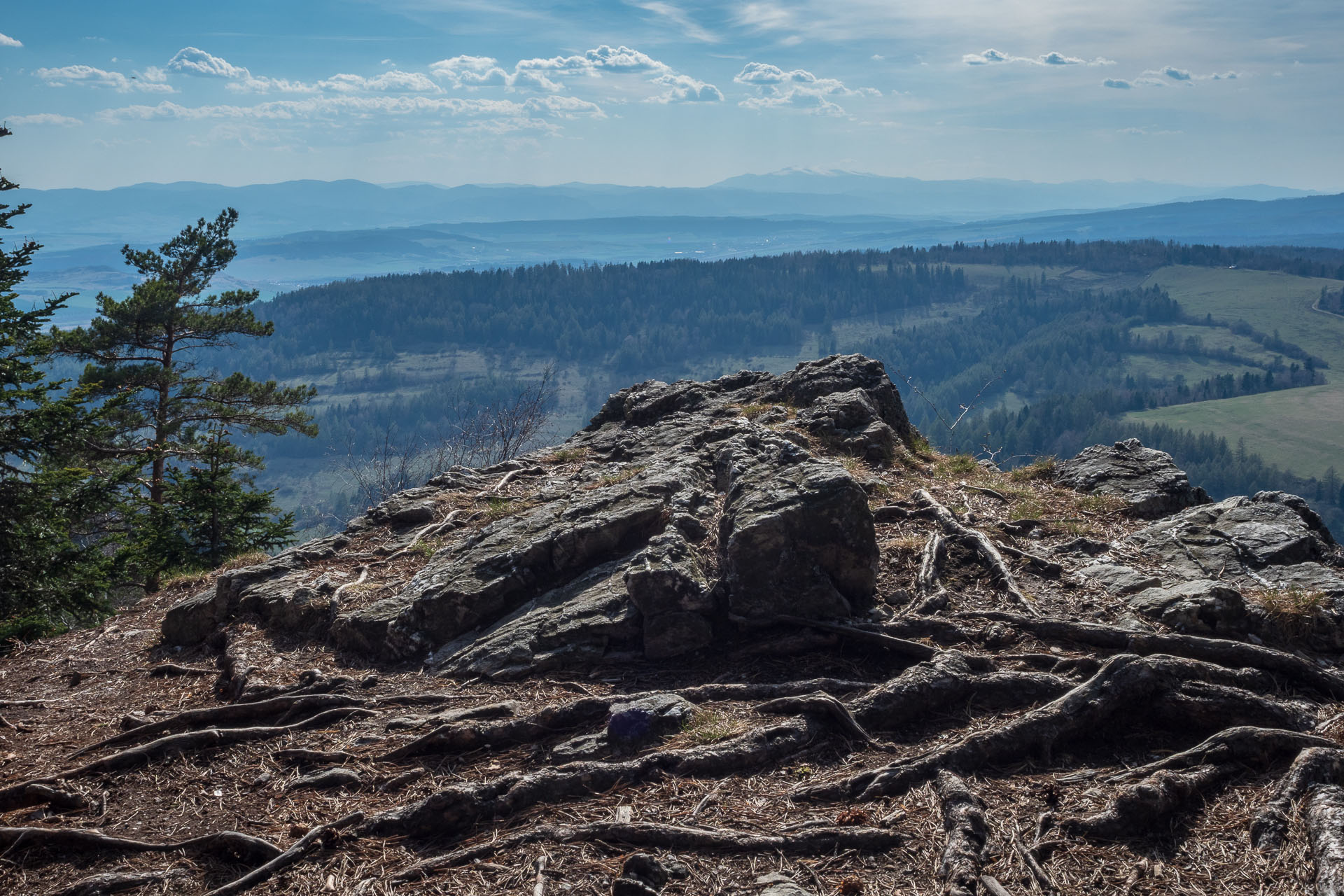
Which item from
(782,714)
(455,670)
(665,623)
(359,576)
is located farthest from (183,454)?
(782,714)

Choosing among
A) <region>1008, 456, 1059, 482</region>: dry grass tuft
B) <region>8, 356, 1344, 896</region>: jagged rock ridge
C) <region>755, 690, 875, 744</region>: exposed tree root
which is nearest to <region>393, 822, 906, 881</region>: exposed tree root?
<region>8, 356, 1344, 896</region>: jagged rock ridge

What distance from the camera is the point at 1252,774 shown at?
236 inches

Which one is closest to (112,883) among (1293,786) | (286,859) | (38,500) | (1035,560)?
(286,859)

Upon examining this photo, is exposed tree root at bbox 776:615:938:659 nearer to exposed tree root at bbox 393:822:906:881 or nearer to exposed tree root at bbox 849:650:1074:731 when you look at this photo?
exposed tree root at bbox 849:650:1074:731

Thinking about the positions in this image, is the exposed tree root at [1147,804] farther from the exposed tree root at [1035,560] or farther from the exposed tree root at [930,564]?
the exposed tree root at [1035,560]

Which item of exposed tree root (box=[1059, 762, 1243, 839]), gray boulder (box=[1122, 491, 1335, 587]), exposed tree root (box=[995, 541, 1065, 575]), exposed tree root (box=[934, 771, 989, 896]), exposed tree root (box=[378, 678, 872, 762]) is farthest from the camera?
exposed tree root (box=[995, 541, 1065, 575])

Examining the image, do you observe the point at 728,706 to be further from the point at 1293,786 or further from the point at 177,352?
the point at 177,352

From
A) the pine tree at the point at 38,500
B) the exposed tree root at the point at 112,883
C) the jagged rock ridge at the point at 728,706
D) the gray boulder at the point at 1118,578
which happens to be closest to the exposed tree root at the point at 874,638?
the jagged rock ridge at the point at 728,706

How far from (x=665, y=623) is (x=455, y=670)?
2447 mm

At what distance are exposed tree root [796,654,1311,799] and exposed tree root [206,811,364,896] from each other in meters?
3.55

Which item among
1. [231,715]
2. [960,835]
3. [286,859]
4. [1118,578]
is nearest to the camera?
[960,835]

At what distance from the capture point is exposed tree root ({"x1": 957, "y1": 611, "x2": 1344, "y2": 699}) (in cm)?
704

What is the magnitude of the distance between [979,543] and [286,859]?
8196 millimetres

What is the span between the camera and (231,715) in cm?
818
